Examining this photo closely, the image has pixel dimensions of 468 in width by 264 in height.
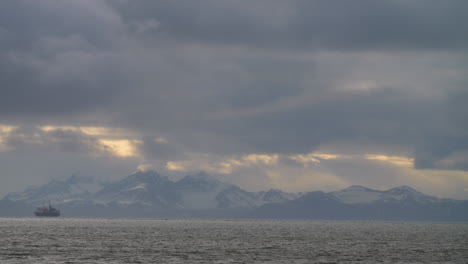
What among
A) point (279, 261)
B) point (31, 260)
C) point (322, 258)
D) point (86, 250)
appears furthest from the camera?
point (86, 250)

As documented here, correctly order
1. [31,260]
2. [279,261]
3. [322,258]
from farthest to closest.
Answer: [322,258] → [279,261] → [31,260]

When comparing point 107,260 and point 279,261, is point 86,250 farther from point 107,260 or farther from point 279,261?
point 279,261

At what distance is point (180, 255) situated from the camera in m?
125

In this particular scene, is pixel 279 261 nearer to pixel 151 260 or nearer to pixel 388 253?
pixel 151 260

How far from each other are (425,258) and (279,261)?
3432 centimetres

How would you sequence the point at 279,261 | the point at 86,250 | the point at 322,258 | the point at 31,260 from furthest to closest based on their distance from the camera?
the point at 86,250
the point at 322,258
the point at 279,261
the point at 31,260

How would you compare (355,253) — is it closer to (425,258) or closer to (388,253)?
(388,253)

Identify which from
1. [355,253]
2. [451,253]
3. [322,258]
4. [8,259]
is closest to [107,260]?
[8,259]

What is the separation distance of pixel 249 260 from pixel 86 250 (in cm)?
4102

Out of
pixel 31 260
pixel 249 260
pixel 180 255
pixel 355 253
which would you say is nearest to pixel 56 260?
pixel 31 260

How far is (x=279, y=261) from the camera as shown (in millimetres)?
113812

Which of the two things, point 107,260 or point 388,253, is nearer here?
point 107,260

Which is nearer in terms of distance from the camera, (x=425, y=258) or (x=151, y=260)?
(x=151, y=260)

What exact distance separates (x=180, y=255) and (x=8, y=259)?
33951 millimetres
